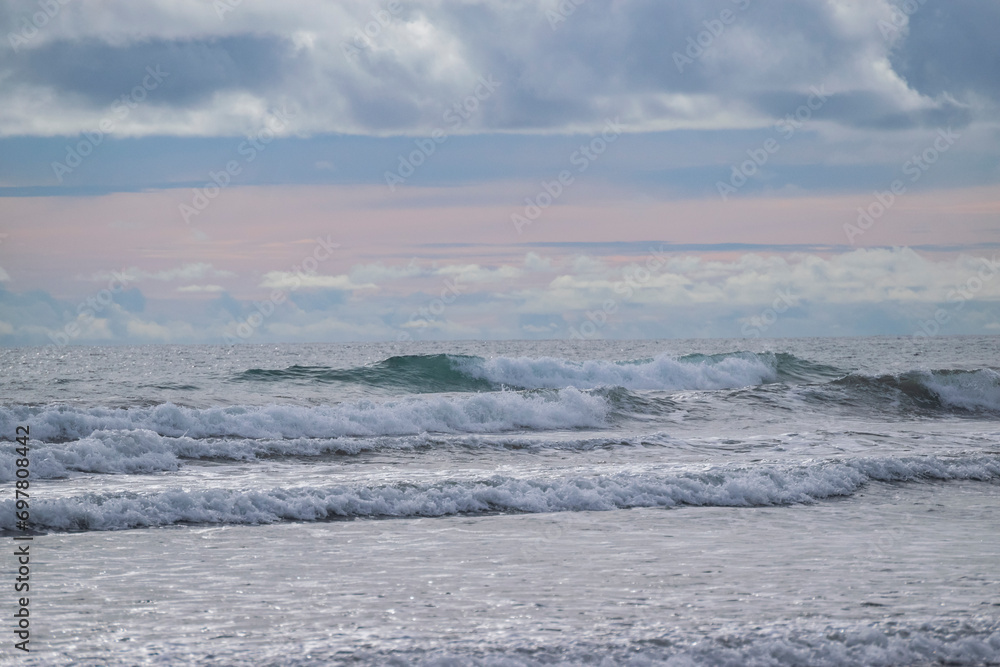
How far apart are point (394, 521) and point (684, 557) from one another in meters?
3.98

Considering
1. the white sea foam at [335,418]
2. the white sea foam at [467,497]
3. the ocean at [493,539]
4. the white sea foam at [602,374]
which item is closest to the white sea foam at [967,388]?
the white sea foam at [602,374]

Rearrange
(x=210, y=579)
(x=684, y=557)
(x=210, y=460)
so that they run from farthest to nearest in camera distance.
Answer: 1. (x=210, y=460)
2. (x=684, y=557)
3. (x=210, y=579)

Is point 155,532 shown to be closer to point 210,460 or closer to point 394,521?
point 394,521

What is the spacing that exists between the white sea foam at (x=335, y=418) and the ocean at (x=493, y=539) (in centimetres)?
8

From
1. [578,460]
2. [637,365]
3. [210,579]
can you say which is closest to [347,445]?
[578,460]

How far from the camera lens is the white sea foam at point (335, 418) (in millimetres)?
17859

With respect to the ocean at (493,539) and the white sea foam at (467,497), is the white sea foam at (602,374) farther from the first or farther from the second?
the white sea foam at (467,497)

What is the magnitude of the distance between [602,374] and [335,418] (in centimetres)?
1652

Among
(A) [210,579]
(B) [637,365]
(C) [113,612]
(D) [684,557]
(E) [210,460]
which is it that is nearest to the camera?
(C) [113,612]

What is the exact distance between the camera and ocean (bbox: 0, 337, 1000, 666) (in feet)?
20.3

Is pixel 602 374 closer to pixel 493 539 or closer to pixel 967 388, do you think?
pixel 967 388

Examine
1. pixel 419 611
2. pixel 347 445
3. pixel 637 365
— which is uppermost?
pixel 637 365

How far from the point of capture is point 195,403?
889 inches

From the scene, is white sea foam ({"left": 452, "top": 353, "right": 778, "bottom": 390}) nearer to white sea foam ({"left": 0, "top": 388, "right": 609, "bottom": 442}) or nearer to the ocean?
white sea foam ({"left": 0, "top": 388, "right": 609, "bottom": 442})
